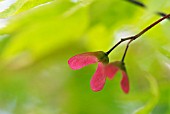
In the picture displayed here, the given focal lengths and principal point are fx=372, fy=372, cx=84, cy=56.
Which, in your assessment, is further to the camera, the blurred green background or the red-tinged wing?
the blurred green background

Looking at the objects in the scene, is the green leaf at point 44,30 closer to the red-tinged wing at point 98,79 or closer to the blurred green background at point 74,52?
the blurred green background at point 74,52

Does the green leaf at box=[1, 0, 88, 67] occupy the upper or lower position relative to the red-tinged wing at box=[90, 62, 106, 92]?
lower

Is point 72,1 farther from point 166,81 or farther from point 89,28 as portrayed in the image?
point 166,81

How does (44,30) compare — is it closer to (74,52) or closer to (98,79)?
(74,52)

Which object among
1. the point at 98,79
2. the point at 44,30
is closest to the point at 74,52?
the point at 44,30

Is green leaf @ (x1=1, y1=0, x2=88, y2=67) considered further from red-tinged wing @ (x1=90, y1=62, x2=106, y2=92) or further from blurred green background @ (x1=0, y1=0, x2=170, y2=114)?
red-tinged wing @ (x1=90, y1=62, x2=106, y2=92)

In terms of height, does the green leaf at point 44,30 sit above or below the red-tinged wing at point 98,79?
below

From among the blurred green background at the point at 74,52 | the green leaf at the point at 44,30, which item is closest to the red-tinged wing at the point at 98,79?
the blurred green background at the point at 74,52

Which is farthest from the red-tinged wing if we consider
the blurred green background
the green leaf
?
the green leaf

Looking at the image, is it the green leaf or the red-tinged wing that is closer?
the red-tinged wing
